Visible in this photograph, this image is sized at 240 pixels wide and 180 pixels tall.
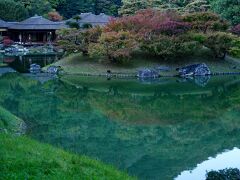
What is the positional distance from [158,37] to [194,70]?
3.79 meters

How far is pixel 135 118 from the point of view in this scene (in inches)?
762

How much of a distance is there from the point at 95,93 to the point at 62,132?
9.77 meters

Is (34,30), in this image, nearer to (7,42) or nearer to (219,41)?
(7,42)

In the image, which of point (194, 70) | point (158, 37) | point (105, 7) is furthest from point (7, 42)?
point (194, 70)

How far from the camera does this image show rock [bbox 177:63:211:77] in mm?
33188

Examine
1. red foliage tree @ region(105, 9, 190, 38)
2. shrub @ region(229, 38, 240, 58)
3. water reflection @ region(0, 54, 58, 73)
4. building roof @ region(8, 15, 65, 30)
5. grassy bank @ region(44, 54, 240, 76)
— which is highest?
red foliage tree @ region(105, 9, 190, 38)

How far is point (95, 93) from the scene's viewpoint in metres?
25.8

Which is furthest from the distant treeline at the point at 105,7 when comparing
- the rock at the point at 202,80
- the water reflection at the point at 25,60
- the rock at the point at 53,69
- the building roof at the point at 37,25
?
the rock at the point at 53,69

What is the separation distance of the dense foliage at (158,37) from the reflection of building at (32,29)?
52.3 ft

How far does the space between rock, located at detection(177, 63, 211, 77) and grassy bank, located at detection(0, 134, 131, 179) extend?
2390cm

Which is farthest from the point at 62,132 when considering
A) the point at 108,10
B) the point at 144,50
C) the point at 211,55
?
the point at 108,10

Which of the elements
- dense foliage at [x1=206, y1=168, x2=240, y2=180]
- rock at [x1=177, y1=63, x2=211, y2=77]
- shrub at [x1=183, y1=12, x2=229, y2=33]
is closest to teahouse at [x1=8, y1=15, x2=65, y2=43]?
shrub at [x1=183, y1=12, x2=229, y2=33]

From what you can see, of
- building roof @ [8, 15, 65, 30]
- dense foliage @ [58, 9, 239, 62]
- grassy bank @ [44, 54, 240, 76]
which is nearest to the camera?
dense foliage @ [58, 9, 239, 62]

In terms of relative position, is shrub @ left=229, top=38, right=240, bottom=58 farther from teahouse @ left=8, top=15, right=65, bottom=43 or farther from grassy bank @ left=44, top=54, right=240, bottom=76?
teahouse @ left=8, top=15, right=65, bottom=43
